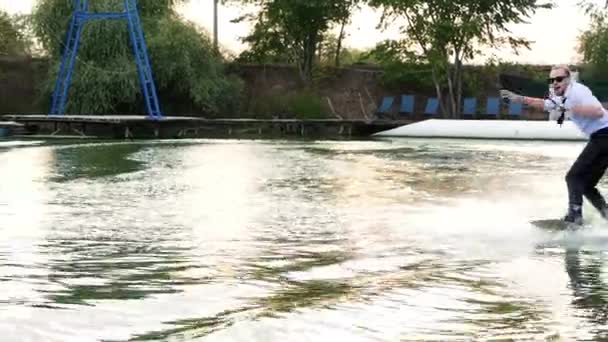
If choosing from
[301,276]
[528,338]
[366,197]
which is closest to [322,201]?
[366,197]

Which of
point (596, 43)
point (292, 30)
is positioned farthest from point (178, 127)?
point (596, 43)

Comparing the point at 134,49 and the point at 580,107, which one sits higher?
the point at 134,49

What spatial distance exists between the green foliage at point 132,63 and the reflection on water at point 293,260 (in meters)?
24.2

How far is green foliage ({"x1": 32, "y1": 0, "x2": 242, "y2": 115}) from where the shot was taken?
40.5 m

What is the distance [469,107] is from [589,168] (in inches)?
1377

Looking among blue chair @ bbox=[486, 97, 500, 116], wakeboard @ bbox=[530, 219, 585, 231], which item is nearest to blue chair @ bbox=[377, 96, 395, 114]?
blue chair @ bbox=[486, 97, 500, 116]

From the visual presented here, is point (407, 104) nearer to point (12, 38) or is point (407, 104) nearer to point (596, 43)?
point (596, 43)

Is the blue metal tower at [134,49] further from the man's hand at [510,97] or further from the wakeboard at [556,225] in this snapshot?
the wakeboard at [556,225]

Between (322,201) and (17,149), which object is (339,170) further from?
(17,149)

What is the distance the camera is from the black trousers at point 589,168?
923 centimetres

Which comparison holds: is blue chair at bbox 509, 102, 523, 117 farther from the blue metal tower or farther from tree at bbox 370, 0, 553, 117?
the blue metal tower

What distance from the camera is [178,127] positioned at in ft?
126

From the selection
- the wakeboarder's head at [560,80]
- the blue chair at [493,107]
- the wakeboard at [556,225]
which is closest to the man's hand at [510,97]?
the wakeboarder's head at [560,80]

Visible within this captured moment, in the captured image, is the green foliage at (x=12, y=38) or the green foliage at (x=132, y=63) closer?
the green foliage at (x=132, y=63)
